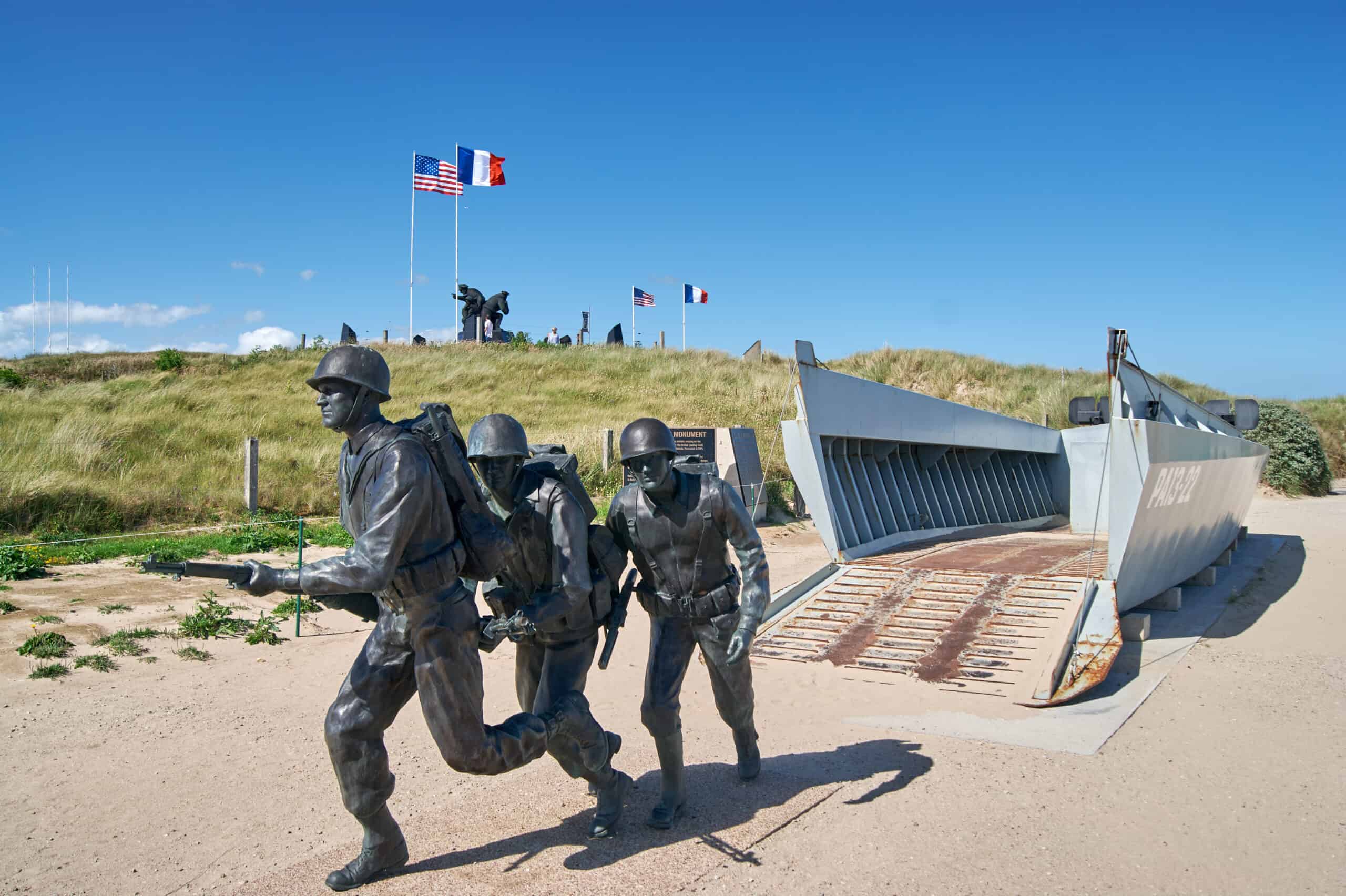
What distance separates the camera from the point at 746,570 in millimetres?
4730

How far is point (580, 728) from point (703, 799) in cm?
111

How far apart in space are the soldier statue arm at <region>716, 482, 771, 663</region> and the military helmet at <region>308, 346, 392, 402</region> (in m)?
1.78

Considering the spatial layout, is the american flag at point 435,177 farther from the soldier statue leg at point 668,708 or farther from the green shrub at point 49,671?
the soldier statue leg at point 668,708

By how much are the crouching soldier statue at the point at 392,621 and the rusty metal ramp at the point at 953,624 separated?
166 inches

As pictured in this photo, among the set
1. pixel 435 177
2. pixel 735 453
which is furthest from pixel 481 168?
pixel 735 453

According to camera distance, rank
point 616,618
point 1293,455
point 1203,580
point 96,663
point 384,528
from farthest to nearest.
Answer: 1. point 1293,455
2. point 1203,580
3. point 96,663
4. point 616,618
5. point 384,528

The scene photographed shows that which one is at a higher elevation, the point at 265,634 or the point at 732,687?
the point at 732,687

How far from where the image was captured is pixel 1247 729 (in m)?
6.15

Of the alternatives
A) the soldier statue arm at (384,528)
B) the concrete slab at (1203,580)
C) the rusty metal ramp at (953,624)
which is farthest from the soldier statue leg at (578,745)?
the concrete slab at (1203,580)

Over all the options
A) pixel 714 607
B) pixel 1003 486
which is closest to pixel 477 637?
pixel 714 607

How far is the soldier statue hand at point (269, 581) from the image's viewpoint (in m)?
3.31

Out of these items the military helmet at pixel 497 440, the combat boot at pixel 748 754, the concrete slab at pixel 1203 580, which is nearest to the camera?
the military helmet at pixel 497 440

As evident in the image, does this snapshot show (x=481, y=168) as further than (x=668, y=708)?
Yes

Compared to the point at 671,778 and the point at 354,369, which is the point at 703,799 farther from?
the point at 354,369
